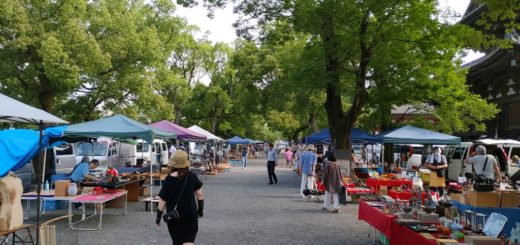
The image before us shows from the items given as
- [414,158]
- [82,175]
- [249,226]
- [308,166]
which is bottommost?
[249,226]

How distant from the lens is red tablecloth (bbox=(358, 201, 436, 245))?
6.15 metres

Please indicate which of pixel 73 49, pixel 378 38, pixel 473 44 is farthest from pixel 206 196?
pixel 73 49

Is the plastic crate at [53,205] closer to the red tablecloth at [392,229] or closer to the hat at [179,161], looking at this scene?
the hat at [179,161]

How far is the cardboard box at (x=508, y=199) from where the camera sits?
7652 mm

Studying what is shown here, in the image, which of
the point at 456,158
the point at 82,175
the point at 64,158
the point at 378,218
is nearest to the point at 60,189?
the point at 82,175

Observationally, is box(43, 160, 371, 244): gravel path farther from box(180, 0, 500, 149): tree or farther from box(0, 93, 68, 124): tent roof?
box(180, 0, 500, 149): tree

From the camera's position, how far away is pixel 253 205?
546 inches

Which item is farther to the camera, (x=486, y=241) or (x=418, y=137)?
(x=418, y=137)

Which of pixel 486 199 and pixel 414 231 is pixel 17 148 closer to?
pixel 414 231

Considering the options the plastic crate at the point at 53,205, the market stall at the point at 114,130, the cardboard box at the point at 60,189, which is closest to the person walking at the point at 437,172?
the market stall at the point at 114,130

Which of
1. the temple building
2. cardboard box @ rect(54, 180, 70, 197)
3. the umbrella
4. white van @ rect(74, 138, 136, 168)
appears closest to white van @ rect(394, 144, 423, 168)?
the temple building

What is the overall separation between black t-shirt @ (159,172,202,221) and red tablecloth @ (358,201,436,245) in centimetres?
277

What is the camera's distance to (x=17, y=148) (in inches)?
564

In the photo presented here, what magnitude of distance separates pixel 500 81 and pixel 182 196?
2409cm
